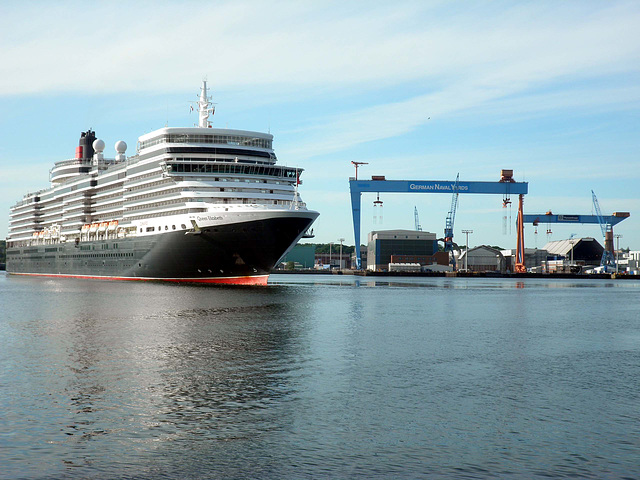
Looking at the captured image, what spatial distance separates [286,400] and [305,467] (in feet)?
18.0

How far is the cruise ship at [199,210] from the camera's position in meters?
67.2

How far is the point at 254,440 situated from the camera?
13969 mm

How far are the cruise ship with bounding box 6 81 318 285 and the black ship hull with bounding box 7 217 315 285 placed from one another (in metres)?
0.12

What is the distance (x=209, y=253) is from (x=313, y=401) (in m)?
53.2

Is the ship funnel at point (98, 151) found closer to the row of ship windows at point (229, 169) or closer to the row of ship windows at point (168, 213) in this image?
the row of ship windows at point (168, 213)

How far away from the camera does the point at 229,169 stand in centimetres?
7169

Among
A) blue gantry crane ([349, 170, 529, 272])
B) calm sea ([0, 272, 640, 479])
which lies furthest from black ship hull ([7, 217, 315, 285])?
blue gantry crane ([349, 170, 529, 272])

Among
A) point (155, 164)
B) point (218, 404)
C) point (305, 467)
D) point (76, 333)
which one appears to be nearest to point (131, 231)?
point (155, 164)

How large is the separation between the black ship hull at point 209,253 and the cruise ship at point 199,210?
12cm

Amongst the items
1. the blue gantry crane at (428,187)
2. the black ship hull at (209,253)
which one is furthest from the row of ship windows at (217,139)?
the blue gantry crane at (428,187)

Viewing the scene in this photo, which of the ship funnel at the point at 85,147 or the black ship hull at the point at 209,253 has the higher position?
the ship funnel at the point at 85,147

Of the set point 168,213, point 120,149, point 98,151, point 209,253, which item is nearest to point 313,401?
point 209,253

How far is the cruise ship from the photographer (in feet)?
221

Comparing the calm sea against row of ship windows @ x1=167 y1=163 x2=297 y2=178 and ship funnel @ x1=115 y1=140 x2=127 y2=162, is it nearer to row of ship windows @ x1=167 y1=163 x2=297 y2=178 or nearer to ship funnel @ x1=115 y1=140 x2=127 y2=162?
row of ship windows @ x1=167 y1=163 x2=297 y2=178
